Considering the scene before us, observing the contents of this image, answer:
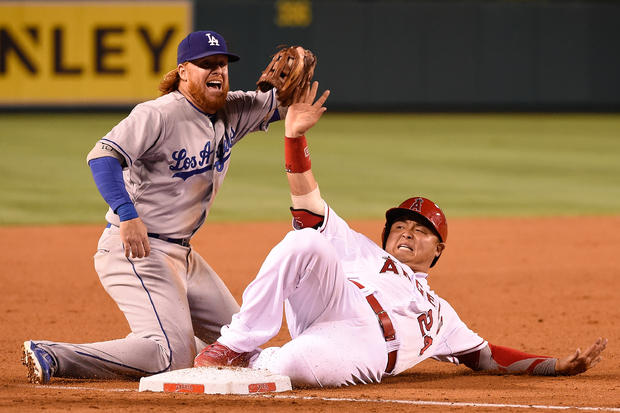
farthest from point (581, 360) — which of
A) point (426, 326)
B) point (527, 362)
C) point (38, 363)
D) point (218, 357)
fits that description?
point (38, 363)

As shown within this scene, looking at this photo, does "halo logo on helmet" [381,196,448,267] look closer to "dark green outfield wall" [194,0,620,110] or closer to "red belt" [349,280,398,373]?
"red belt" [349,280,398,373]

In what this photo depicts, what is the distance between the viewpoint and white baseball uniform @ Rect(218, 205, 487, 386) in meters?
4.66

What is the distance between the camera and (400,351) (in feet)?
16.4

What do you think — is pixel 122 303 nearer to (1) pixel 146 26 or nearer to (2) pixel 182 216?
(2) pixel 182 216

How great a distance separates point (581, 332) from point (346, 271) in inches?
84.9

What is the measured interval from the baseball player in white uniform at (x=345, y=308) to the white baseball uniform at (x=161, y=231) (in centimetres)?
44

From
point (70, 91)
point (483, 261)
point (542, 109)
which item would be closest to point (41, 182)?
point (483, 261)

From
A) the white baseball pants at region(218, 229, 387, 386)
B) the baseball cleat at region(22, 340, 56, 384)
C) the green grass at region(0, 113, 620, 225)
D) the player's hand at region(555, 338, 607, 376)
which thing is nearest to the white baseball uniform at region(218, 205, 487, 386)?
the white baseball pants at region(218, 229, 387, 386)

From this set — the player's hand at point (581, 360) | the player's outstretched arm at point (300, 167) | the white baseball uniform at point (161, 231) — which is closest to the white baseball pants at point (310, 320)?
the player's outstretched arm at point (300, 167)

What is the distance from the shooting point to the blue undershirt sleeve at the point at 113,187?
4883 mm

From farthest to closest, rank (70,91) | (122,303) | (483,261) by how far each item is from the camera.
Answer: (70,91)
(483,261)
(122,303)

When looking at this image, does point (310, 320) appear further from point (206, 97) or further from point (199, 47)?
point (199, 47)

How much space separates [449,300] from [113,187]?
3.42 meters

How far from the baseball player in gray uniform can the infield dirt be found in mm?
183
